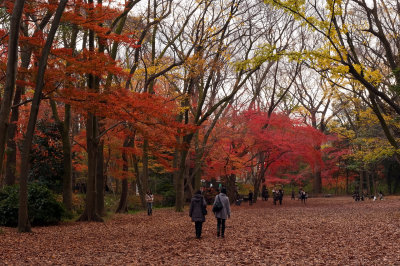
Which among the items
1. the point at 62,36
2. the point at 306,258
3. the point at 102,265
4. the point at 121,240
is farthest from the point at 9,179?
the point at 306,258

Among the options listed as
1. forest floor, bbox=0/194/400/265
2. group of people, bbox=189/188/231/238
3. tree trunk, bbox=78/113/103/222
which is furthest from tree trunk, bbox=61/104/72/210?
group of people, bbox=189/188/231/238

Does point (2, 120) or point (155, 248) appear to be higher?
point (2, 120)

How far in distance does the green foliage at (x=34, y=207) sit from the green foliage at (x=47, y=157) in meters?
6.43

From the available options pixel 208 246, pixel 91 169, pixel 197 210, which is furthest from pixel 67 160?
pixel 208 246

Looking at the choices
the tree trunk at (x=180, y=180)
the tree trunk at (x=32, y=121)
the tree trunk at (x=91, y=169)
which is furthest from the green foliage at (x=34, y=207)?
the tree trunk at (x=180, y=180)

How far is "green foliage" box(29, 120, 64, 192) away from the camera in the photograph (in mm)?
22156

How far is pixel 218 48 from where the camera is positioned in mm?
21000

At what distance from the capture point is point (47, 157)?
22281 mm

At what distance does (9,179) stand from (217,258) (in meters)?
12.8

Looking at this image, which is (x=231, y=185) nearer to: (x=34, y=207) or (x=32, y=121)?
(x=34, y=207)

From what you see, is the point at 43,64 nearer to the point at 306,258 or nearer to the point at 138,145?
the point at 306,258

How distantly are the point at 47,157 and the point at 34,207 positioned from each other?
24.6 ft

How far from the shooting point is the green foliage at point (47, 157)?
22.2 meters

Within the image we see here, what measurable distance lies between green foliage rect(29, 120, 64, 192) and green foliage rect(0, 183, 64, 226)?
21.1 feet
